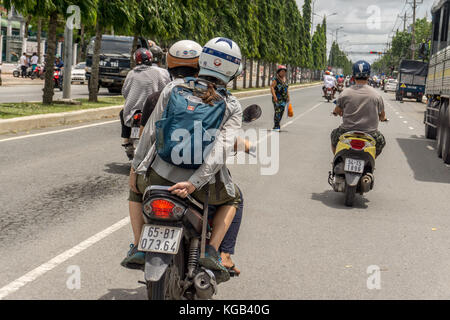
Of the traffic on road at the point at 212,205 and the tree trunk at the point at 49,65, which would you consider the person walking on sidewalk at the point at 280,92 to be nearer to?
the traffic on road at the point at 212,205

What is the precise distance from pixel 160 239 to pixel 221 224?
0.55m

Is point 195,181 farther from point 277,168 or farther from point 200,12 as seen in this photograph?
point 200,12

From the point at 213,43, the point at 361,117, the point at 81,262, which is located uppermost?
the point at 213,43

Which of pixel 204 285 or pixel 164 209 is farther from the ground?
pixel 164 209

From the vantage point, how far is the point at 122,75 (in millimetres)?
30719

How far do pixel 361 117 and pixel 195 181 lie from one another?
15.2 ft

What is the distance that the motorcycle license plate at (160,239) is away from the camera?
3.53 m

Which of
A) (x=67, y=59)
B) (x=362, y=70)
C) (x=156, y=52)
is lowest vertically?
(x=362, y=70)

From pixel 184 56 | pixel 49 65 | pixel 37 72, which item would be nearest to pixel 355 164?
pixel 184 56

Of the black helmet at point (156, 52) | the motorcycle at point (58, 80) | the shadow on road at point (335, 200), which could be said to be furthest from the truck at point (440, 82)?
the motorcycle at point (58, 80)

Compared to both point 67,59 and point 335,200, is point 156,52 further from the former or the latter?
point 67,59

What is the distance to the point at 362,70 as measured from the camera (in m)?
7.95

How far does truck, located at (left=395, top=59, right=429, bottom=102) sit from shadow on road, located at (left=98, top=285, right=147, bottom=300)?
143ft

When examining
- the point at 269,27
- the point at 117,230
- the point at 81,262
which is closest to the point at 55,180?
the point at 117,230
